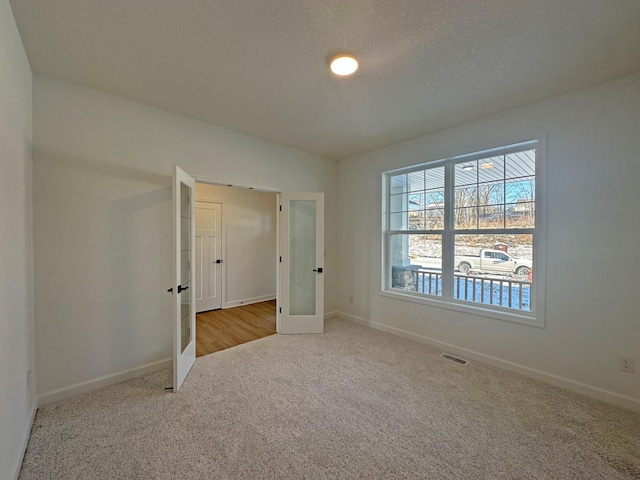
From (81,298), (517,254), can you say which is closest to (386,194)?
(517,254)

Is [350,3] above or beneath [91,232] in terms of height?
above

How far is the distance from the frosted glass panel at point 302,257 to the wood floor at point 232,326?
2.00ft

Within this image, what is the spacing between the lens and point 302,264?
3998mm

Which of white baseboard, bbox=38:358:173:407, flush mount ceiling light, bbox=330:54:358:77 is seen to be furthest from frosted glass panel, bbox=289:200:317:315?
flush mount ceiling light, bbox=330:54:358:77

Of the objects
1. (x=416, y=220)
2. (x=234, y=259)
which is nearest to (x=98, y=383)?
(x=234, y=259)

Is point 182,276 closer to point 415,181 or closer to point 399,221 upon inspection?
point 399,221

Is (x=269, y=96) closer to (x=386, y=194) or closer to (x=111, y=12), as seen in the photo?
(x=111, y=12)

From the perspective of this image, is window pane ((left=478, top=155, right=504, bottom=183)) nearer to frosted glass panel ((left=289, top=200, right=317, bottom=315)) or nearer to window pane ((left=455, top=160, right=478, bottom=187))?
window pane ((left=455, top=160, right=478, bottom=187))

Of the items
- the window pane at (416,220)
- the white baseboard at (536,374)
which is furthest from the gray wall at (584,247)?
the window pane at (416,220)

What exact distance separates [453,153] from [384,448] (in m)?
2.98

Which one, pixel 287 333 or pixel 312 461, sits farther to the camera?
pixel 287 333

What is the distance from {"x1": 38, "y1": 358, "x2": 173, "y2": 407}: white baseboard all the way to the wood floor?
44cm

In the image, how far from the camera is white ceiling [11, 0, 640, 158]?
1505mm

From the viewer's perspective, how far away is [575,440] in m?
1.77
